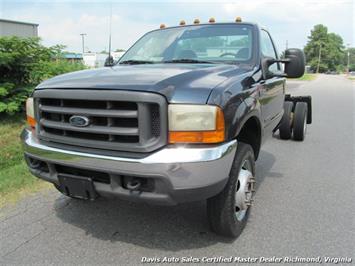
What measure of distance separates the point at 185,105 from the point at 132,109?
376 millimetres

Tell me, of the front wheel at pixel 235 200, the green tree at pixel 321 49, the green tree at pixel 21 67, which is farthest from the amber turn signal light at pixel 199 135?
the green tree at pixel 321 49

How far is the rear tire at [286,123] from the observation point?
6645mm

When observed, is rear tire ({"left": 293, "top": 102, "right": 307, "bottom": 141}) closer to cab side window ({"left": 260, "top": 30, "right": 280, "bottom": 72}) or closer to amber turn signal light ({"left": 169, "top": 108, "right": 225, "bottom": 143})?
cab side window ({"left": 260, "top": 30, "right": 280, "bottom": 72})

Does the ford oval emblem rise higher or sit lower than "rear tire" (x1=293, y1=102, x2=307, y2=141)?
higher

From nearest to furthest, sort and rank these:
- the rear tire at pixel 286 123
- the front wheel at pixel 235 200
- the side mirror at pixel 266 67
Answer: the front wheel at pixel 235 200, the side mirror at pixel 266 67, the rear tire at pixel 286 123

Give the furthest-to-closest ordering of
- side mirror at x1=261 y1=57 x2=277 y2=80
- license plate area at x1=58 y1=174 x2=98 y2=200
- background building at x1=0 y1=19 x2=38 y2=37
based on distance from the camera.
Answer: background building at x1=0 y1=19 x2=38 y2=37
side mirror at x1=261 y1=57 x2=277 y2=80
license plate area at x1=58 y1=174 x2=98 y2=200

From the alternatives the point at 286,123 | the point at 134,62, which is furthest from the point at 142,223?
the point at 286,123

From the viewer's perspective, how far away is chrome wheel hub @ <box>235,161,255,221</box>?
3.08 m

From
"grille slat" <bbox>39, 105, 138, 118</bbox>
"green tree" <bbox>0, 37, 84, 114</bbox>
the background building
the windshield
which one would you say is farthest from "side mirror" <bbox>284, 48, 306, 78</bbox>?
the background building

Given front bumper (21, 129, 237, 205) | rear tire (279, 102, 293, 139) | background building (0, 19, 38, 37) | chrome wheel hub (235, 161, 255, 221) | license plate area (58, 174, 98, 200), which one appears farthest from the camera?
background building (0, 19, 38, 37)

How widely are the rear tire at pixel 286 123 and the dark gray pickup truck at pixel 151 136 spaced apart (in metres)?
3.44

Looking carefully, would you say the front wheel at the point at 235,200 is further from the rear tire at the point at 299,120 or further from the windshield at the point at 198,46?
the rear tire at the point at 299,120

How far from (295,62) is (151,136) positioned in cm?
226

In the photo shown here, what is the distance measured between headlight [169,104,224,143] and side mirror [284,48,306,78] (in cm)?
191
